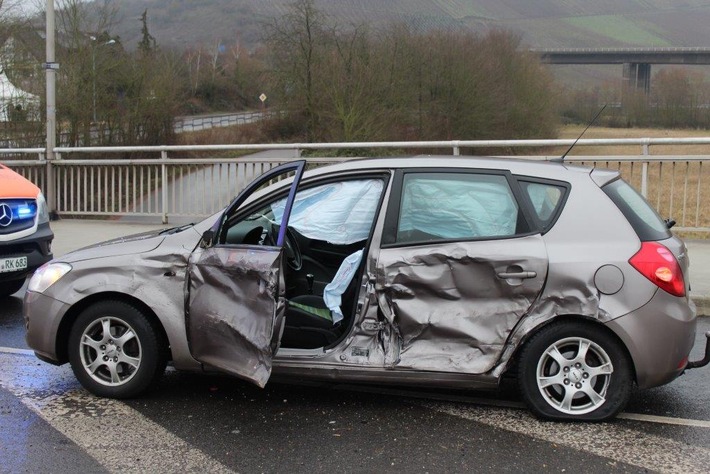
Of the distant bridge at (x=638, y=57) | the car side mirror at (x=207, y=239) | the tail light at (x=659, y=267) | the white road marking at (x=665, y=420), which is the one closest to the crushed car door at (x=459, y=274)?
the tail light at (x=659, y=267)

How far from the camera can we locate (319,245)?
510 centimetres

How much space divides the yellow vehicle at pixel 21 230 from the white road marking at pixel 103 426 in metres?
1.94

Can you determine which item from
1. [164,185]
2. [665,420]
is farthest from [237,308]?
[164,185]

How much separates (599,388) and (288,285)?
2.00 meters

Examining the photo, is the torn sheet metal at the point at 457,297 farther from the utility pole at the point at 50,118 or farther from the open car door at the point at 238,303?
the utility pole at the point at 50,118

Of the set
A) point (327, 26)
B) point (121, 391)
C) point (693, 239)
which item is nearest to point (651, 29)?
point (327, 26)

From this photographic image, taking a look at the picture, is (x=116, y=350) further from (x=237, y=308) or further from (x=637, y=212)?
(x=637, y=212)

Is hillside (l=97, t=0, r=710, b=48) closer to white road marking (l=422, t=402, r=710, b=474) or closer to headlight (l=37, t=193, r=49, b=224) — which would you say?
headlight (l=37, t=193, r=49, b=224)

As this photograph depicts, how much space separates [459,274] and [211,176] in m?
8.25

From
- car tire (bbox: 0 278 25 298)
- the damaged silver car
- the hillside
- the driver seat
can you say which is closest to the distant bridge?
the hillside

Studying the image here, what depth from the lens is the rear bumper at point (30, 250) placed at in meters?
7.11

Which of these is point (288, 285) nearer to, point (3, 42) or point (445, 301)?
point (445, 301)

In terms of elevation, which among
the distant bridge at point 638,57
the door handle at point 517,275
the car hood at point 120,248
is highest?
the distant bridge at point 638,57

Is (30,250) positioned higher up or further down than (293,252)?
further down
